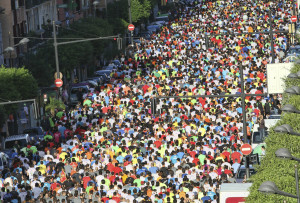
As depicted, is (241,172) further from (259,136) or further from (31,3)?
(31,3)

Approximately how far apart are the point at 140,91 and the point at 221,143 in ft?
43.0

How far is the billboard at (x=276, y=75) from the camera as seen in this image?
4362 cm

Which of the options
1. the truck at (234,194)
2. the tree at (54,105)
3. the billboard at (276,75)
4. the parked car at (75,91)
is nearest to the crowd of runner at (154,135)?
the billboard at (276,75)

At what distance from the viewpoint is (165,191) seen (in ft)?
102

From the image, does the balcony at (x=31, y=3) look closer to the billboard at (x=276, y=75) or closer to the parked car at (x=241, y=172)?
the billboard at (x=276, y=75)

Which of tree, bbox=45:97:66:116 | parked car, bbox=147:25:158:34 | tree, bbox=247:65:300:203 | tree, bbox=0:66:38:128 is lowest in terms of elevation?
parked car, bbox=147:25:158:34

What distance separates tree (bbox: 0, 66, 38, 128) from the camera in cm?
5147

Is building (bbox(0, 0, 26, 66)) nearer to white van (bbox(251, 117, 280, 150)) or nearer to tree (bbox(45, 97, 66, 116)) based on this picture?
tree (bbox(45, 97, 66, 116))

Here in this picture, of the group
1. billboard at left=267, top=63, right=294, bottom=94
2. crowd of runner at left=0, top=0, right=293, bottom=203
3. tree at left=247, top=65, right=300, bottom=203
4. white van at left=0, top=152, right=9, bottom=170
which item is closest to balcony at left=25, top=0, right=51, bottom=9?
crowd of runner at left=0, top=0, right=293, bottom=203

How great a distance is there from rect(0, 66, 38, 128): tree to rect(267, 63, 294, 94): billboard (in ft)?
39.5

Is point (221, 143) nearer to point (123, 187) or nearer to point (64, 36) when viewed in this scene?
point (123, 187)

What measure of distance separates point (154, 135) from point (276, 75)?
6.58 meters

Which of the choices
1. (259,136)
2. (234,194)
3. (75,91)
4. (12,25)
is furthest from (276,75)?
(12,25)

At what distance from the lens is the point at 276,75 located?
44156 mm
